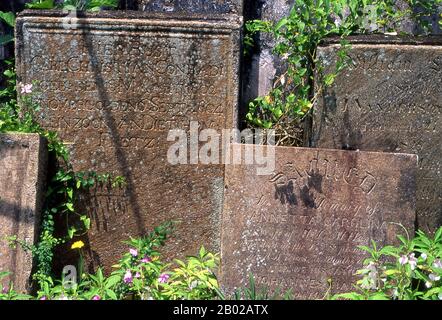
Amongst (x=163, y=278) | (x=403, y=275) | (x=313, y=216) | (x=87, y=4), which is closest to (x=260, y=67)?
(x=87, y=4)

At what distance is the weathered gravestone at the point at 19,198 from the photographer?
170 inches

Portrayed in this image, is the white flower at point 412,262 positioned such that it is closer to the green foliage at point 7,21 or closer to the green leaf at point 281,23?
the green leaf at point 281,23

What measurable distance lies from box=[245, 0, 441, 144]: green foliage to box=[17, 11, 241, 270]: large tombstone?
1.32 feet

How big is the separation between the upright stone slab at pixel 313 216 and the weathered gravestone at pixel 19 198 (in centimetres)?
114

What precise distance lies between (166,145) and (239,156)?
0.66m

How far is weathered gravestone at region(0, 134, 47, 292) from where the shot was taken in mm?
4320

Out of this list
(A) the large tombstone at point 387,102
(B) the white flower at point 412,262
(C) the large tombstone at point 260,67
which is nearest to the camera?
(B) the white flower at point 412,262

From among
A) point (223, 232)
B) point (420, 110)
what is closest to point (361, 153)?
point (420, 110)

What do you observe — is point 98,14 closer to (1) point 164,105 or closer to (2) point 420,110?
(1) point 164,105

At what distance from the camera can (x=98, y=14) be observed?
4.74m

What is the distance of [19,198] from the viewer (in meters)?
4.41

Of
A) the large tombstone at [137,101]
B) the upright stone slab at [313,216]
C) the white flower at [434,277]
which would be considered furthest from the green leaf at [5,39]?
the white flower at [434,277]

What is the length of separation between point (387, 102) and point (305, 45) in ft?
2.11

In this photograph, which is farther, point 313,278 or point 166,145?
point 166,145
